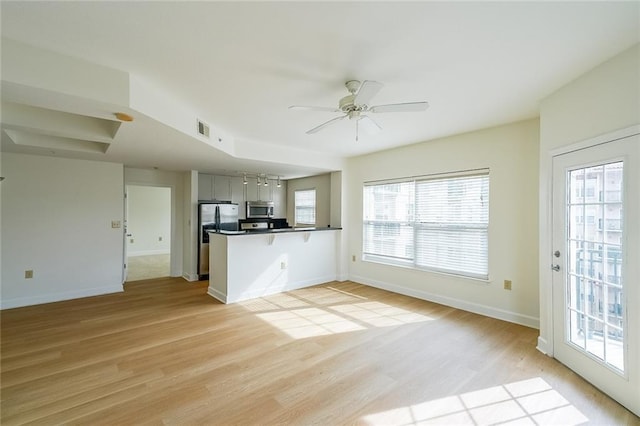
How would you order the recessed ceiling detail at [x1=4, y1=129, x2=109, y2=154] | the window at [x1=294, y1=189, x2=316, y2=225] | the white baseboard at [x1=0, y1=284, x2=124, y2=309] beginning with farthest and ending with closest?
→ the window at [x1=294, y1=189, x2=316, y2=225], the white baseboard at [x1=0, y1=284, x2=124, y2=309], the recessed ceiling detail at [x1=4, y1=129, x2=109, y2=154]

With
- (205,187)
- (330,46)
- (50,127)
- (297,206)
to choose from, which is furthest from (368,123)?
(297,206)

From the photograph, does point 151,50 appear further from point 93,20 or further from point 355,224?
point 355,224

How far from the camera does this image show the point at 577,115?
237 cm

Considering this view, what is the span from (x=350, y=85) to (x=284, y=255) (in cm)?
328

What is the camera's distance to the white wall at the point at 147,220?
862cm

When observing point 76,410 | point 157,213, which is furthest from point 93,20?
point 157,213

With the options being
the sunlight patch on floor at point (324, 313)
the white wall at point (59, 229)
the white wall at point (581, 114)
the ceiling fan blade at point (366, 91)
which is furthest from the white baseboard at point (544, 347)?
the white wall at point (59, 229)

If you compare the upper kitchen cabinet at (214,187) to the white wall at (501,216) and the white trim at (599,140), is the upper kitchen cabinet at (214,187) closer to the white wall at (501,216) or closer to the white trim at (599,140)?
the white wall at (501,216)

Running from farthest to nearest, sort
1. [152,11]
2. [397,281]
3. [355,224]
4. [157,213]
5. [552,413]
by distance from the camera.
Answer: [157,213] < [355,224] < [397,281] < [552,413] < [152,11]

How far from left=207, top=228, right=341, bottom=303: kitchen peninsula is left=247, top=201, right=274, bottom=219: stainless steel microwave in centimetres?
216

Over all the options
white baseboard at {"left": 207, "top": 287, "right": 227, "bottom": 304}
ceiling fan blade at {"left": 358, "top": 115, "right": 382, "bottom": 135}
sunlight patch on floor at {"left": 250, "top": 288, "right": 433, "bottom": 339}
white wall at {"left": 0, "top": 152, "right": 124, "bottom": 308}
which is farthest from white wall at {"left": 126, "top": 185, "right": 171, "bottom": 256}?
ceiling fan blade at {"left": 358, "top": 115, "right": 382, "bottom": 135}

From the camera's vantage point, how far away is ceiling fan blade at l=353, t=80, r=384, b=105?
198 centimetres

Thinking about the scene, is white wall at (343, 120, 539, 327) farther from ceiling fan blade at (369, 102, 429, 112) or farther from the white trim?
ceiling fan blade at (369, 102, 429, 112)

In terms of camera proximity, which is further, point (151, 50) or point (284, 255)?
point (284, 255)
